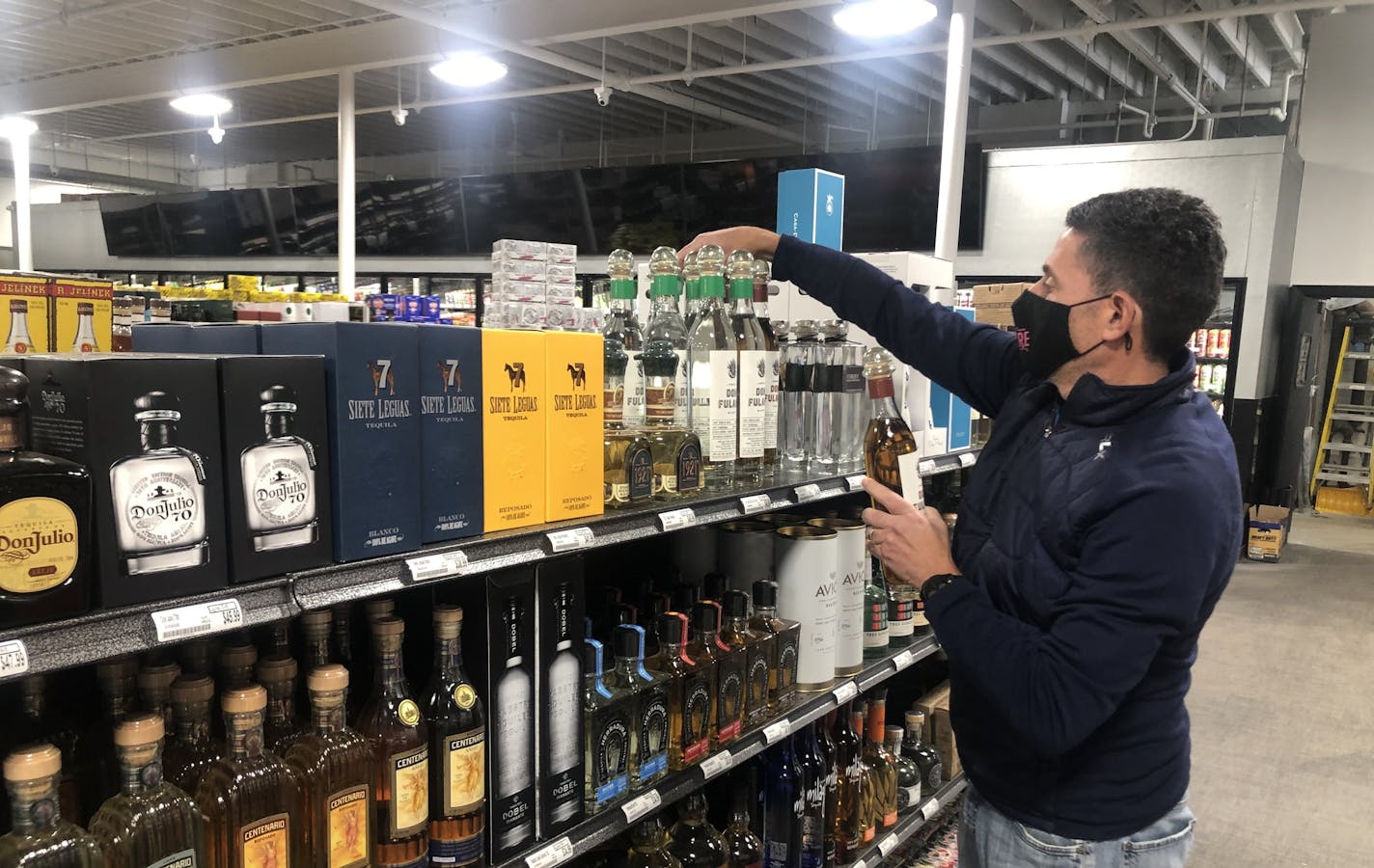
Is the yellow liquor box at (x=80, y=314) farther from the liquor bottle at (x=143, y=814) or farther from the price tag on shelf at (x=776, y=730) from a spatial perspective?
the price tag on shelf at (x=776, y=730)

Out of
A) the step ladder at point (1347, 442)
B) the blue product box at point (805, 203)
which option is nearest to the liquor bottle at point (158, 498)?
the blue product box at point (805, 203)

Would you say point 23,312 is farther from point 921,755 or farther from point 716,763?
point 921,755

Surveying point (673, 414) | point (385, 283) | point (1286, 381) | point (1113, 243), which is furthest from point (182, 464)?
point (385, 283)

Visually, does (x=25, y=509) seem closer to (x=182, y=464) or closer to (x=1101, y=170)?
(x=182, y=464)

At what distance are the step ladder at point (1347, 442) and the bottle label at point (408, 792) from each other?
1184 centimetres

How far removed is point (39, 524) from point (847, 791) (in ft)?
7.64

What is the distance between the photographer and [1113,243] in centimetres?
158

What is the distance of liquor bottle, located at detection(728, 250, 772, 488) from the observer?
2.23 meters

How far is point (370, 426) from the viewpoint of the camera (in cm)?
140

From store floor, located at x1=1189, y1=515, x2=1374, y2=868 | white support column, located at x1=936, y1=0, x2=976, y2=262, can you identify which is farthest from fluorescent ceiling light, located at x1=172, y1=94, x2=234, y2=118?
store floor, located at x1=1189, y1=515, x2=1374, y2=868

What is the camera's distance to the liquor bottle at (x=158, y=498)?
113 cm

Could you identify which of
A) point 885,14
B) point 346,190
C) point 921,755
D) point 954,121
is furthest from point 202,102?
point 921,755

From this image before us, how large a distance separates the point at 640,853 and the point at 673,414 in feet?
3.30

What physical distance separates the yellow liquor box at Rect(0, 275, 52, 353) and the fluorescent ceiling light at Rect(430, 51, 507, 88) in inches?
210
